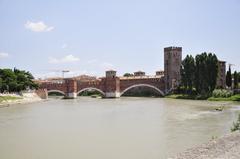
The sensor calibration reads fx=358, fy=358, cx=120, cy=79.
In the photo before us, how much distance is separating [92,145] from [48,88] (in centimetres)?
5132

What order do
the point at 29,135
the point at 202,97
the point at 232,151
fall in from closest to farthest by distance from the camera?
the point at 232,151, the point at 29,135, the point at 202,97

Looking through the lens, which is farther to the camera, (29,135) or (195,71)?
(195,71)

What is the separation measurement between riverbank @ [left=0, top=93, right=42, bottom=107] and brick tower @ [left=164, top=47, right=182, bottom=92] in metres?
22.6

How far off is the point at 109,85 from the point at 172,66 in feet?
38.3

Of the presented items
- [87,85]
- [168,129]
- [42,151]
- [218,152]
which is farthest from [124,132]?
[87,85]

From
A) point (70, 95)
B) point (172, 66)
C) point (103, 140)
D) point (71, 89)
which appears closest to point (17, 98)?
point (70, 95)

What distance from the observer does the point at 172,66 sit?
63531 millimetres

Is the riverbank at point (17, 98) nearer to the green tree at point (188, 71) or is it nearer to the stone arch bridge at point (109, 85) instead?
the stone arch bridge at point (109, 85)

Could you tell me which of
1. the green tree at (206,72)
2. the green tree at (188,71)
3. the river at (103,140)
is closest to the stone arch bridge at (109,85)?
the green tree at (188,71)

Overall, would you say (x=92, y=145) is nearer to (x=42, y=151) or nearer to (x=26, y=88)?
(x=42, y=151)

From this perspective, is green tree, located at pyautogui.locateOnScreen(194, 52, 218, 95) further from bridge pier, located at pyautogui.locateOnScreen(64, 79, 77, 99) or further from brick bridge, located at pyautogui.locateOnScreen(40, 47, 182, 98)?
bridge pier, located at pyautogui.locateOnScreen(64, 79, 77, 99)

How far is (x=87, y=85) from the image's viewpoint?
64.3m

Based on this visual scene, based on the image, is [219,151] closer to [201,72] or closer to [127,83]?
[201,72]

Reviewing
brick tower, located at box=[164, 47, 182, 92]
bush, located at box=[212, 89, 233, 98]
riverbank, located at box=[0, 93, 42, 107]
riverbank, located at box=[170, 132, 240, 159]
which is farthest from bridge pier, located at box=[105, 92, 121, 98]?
riverbank, located at box=[170, 132, 240, 159]
